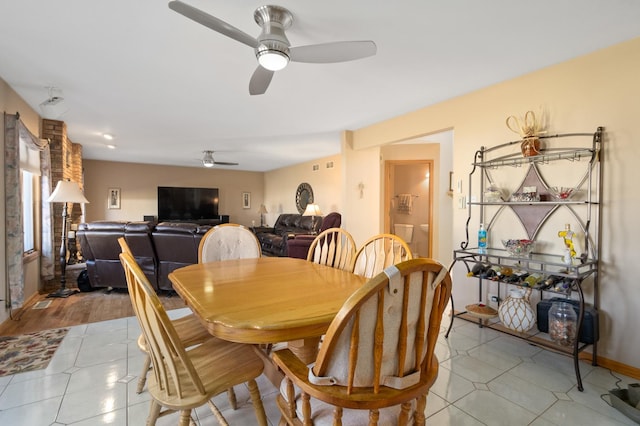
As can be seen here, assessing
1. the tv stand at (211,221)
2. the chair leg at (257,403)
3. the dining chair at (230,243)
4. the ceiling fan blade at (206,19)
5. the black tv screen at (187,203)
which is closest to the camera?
the chair leg at (257,403)

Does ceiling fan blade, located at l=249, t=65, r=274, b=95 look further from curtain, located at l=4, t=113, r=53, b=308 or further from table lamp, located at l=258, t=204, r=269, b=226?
table lamp, located at l=258, t=204, r=269, b=226

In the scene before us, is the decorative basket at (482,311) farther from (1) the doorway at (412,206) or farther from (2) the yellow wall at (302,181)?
(1) the doorway at (412,206)

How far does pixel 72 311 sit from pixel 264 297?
316 cm

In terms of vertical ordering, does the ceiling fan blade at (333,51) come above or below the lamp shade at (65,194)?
above

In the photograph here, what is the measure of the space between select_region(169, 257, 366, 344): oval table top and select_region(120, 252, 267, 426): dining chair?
6.1 inches

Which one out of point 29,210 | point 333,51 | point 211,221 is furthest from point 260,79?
point 211,221

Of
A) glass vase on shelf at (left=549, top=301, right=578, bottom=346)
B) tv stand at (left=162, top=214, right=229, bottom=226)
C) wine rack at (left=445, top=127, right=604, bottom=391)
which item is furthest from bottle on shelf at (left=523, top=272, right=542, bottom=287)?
tv stand at (left=162, top=214, right=229, bottom=226)

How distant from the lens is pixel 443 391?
189 centimetres

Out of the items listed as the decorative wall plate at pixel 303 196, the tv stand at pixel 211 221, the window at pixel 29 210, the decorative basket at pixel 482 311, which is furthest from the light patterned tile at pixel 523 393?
the tv stand at pixel 211 221

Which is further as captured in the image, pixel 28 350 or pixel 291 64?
pixel 291 64

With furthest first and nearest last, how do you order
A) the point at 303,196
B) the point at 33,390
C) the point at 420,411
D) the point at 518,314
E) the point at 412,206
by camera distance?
1. the point at 303,196
2. the point at 412,206
3. the point at 518,314
4. the point at 33,390
5. the point at 420,411

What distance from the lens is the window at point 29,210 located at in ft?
12.0

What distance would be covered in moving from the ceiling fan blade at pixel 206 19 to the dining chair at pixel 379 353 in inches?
59.9

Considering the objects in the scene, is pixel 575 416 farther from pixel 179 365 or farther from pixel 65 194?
pixel 65 194
